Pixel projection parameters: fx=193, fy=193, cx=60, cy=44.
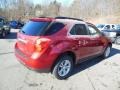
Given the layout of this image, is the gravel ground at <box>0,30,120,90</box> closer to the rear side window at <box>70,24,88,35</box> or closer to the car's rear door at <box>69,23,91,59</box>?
the car's rear door at <box>69,23,91,59</box>

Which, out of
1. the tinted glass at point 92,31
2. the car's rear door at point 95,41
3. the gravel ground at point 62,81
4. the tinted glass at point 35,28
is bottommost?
the gravel ground at point 62,81

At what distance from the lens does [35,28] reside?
Result: 18.3 feet

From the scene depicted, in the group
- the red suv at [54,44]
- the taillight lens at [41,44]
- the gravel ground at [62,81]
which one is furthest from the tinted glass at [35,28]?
the gravel ground at [62,81]

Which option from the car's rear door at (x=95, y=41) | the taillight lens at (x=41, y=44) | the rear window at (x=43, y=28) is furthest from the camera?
the car's rear door at (x=95, y=41)

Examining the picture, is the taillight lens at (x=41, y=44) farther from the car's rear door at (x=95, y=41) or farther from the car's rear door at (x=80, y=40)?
the car's rear door at (x=95, y=41)

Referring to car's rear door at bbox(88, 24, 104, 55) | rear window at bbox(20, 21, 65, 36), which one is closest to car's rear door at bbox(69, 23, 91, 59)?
car's rear door at bbox(88, 24, 104, 55)

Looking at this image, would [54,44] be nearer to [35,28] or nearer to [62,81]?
[35,28]

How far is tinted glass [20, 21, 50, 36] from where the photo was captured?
5.38 meters

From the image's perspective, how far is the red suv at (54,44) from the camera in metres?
5.21

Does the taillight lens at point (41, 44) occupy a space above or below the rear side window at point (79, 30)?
below

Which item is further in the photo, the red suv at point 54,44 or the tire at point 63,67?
the tire at point 63,67

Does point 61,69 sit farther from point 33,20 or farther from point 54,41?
point 33,20

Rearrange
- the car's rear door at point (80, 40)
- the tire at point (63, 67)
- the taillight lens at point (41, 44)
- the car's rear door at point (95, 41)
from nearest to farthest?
the taillight lens at point (41, 44)
the tire at point (63, 67)
the car's rear door at point (80, 40)
the car's rear door at point (95, 41)

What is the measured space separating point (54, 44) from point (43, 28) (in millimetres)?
548
